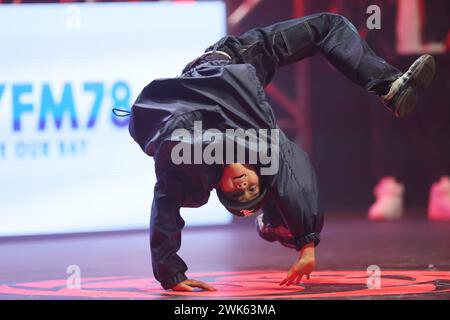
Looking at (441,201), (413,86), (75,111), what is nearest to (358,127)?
(441,201)

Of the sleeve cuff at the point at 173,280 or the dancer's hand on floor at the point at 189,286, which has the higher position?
the sleeve cuff at the point at 173,280

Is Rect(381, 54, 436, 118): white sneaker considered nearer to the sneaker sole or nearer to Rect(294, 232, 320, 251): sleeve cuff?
the sneaker sole

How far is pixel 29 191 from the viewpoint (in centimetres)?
553

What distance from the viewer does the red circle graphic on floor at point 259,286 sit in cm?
273

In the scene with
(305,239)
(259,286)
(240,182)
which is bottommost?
(259,286)

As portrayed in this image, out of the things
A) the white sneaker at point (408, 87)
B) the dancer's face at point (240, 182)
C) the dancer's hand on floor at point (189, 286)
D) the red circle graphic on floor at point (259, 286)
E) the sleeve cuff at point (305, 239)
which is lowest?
the red circle graphic on floor at point (259, 286)

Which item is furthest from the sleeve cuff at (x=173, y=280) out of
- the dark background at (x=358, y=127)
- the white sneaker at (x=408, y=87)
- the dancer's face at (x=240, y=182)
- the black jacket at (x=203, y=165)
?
the dark background at (x=358, y=127)

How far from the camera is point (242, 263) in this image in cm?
385

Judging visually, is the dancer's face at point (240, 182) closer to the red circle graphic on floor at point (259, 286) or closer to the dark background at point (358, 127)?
the red circle graphic on floor at point (259, 286)

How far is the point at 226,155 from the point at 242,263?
121cm

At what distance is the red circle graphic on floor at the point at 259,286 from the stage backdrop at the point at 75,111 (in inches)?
87.4

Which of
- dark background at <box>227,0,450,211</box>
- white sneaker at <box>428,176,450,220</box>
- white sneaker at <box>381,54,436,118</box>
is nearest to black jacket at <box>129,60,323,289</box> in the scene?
white sneaker at <box>381,54,436,118</box>

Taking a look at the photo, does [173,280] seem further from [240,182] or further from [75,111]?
[75,111]
